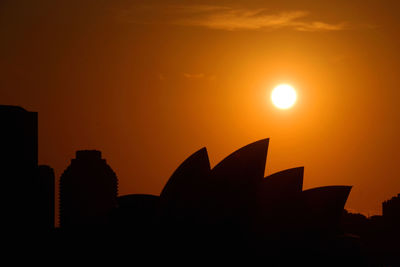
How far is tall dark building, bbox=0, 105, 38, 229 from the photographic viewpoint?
85.9 metres

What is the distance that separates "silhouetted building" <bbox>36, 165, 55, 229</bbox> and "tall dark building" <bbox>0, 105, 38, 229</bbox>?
288cm

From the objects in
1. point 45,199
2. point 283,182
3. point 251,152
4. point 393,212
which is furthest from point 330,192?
point 393,212

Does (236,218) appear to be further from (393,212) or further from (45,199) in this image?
(393,212)

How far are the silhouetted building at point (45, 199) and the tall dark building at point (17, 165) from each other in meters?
2.88

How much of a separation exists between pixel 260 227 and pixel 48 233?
176 ft

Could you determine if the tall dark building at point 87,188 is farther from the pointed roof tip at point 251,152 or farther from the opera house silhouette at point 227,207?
the pointed roof tip at point 251,152

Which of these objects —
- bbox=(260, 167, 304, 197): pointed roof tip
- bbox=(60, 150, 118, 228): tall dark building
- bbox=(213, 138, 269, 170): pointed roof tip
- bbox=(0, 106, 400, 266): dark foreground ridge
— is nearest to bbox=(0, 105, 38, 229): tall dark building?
bbox=(0, 106, 400, 266): dark foreground ridge

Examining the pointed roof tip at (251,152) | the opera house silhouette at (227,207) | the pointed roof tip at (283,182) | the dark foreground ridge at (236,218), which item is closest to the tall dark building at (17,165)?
the dark foreground ridge at (236,218)

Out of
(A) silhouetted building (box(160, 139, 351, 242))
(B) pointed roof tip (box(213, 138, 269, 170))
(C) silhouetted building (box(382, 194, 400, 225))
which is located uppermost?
(B) pointed roof tip (box(213, 138, 269, 170))

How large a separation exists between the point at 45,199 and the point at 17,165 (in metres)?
12.1

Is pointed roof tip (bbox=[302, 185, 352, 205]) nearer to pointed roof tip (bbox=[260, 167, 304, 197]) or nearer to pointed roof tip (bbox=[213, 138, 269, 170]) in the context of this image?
pointed roof tip (bbox=[260, 167, 304, 197])

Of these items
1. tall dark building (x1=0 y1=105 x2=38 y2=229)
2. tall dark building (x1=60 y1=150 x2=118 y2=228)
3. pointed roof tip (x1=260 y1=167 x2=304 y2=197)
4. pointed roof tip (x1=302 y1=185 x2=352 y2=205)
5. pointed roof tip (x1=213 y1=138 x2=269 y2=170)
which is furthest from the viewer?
tall dark building (x1=60 y1=150 x2=118 y2=228)

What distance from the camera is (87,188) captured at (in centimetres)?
15575

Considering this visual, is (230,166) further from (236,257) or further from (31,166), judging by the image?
(31,166)
